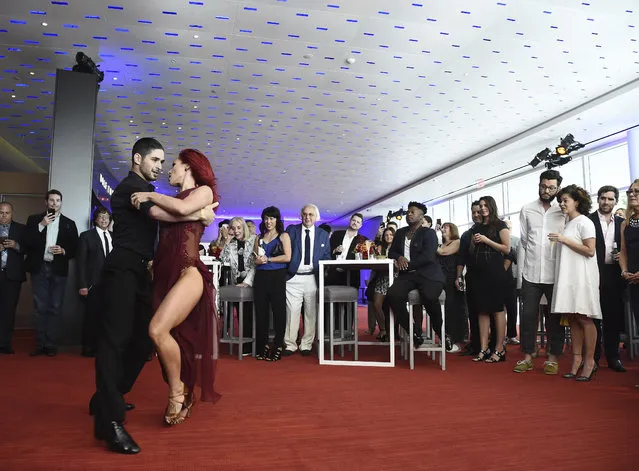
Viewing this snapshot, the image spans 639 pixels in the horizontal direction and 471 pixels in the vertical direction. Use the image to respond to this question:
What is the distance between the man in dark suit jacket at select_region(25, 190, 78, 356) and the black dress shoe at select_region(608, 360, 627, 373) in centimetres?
496

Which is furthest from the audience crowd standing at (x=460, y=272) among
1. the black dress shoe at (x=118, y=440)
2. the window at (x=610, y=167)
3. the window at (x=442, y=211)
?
the window at (x=442, y=211)

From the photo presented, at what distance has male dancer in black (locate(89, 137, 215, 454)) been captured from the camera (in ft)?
6.84

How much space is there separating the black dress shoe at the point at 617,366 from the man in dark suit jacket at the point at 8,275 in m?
5.38

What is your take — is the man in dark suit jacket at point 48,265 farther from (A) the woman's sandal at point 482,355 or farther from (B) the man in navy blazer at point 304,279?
(A) the woman's sandal at point 482,355

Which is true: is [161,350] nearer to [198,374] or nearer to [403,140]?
[198,374]

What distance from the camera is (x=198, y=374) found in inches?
98.4

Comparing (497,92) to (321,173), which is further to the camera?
(321,173)

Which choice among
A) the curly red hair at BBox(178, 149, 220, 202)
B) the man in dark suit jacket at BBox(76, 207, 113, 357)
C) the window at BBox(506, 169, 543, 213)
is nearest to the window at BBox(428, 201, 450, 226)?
the window at BBox(506, 169, 543, 213)

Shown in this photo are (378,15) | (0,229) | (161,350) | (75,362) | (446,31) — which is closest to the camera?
(161,350)

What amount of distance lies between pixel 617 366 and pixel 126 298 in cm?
385

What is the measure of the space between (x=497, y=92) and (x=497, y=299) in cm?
439

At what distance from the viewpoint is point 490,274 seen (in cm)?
443

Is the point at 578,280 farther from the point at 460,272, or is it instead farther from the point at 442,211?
the point at 442,211

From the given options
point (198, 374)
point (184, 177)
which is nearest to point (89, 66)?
point (184, 177)
